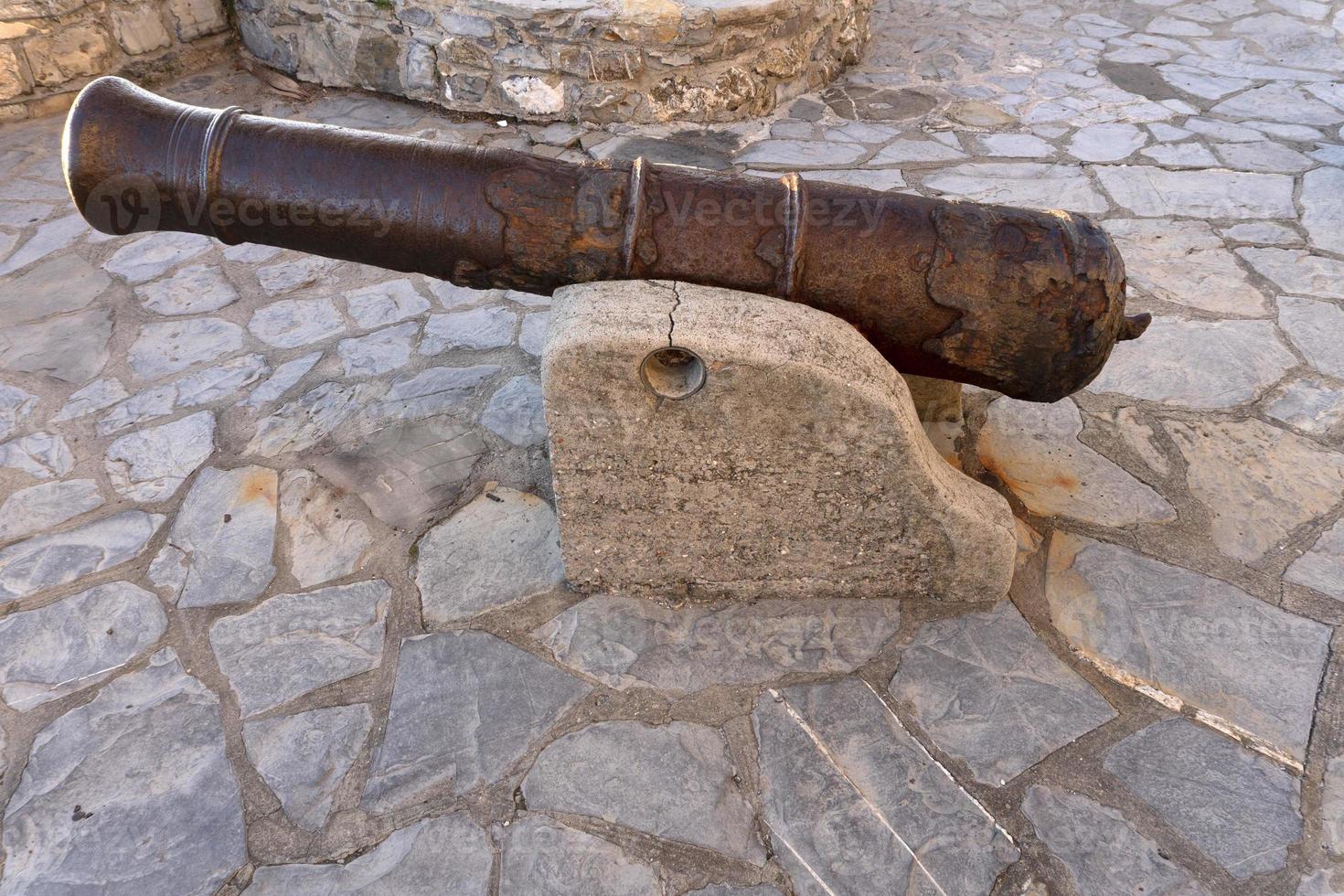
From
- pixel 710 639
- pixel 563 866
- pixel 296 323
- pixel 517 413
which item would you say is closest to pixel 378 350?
pixel 296 323

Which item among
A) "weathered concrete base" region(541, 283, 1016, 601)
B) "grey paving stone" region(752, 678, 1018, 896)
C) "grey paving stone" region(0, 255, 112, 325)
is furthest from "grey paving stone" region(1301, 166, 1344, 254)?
"grey paving stone" region(0, 255, 112, 325)

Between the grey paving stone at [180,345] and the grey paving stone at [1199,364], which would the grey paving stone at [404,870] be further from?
the grey paving stone at [1199,364]

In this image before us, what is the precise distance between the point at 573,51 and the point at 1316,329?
409 cm

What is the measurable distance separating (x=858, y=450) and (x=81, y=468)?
273cm

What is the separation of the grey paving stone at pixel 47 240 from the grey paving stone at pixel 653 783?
397cm

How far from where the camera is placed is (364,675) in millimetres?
2480

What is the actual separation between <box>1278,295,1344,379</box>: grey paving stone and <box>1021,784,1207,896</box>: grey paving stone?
7.94 ft

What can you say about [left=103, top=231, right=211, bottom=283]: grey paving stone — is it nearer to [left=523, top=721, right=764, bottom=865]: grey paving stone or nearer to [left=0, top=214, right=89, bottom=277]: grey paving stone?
[left=0, top=214, right=89, bottom=277]: grey paving stone

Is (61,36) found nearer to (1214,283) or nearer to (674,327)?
(674,327)

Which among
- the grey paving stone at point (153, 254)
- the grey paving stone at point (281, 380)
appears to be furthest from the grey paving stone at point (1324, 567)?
the grey paving stone at point (153, 254)

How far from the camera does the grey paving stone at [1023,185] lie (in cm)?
485

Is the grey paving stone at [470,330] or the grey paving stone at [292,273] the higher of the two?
the grey paving stone at [292,273]

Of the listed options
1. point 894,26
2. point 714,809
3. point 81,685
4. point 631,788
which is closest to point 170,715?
point 81,685

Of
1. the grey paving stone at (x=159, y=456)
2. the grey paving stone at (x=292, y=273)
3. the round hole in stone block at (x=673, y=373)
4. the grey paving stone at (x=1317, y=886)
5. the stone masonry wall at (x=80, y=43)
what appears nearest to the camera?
the grey paving stone at (x=1317, y=886)
